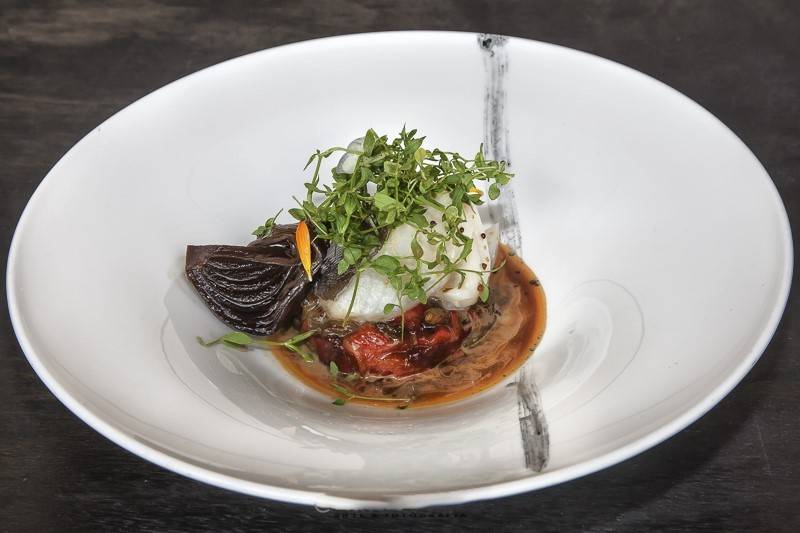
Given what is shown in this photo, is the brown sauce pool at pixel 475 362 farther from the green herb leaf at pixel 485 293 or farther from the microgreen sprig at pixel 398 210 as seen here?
the microgreen sprig at pixel 398 210

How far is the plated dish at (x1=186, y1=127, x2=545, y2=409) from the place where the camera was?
6.28 feet

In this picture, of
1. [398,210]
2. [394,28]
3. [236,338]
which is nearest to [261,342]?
[236,338]

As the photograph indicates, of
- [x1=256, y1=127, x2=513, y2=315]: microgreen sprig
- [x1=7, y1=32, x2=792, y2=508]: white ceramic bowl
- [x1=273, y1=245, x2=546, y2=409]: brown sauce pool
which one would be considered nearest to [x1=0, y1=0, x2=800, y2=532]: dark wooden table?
[x1=7, y1=32, x2=792, y2=508]: white ceramic bowl

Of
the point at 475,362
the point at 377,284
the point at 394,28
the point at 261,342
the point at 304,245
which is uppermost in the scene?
the point at 394,28

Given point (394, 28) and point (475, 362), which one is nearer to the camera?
point (475, 362)

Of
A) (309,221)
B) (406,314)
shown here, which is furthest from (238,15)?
(406,314)

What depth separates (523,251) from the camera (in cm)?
237

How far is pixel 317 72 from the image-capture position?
2.40 m

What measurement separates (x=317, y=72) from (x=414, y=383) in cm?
104

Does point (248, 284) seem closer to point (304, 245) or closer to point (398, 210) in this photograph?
point (304, 245)

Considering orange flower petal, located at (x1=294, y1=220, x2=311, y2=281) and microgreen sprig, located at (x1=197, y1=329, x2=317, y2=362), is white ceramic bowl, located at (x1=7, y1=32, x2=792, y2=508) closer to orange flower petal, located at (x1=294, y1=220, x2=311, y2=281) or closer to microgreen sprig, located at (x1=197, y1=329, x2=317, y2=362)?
microgreen sprig, located at (x1=197, y1=329, x2=317, y2=362)

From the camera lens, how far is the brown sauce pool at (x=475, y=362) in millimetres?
1921

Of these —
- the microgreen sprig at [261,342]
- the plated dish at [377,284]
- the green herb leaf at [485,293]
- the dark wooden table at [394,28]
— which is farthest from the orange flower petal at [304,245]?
the dark wooden table at [394,28]

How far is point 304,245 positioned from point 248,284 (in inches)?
6.9
